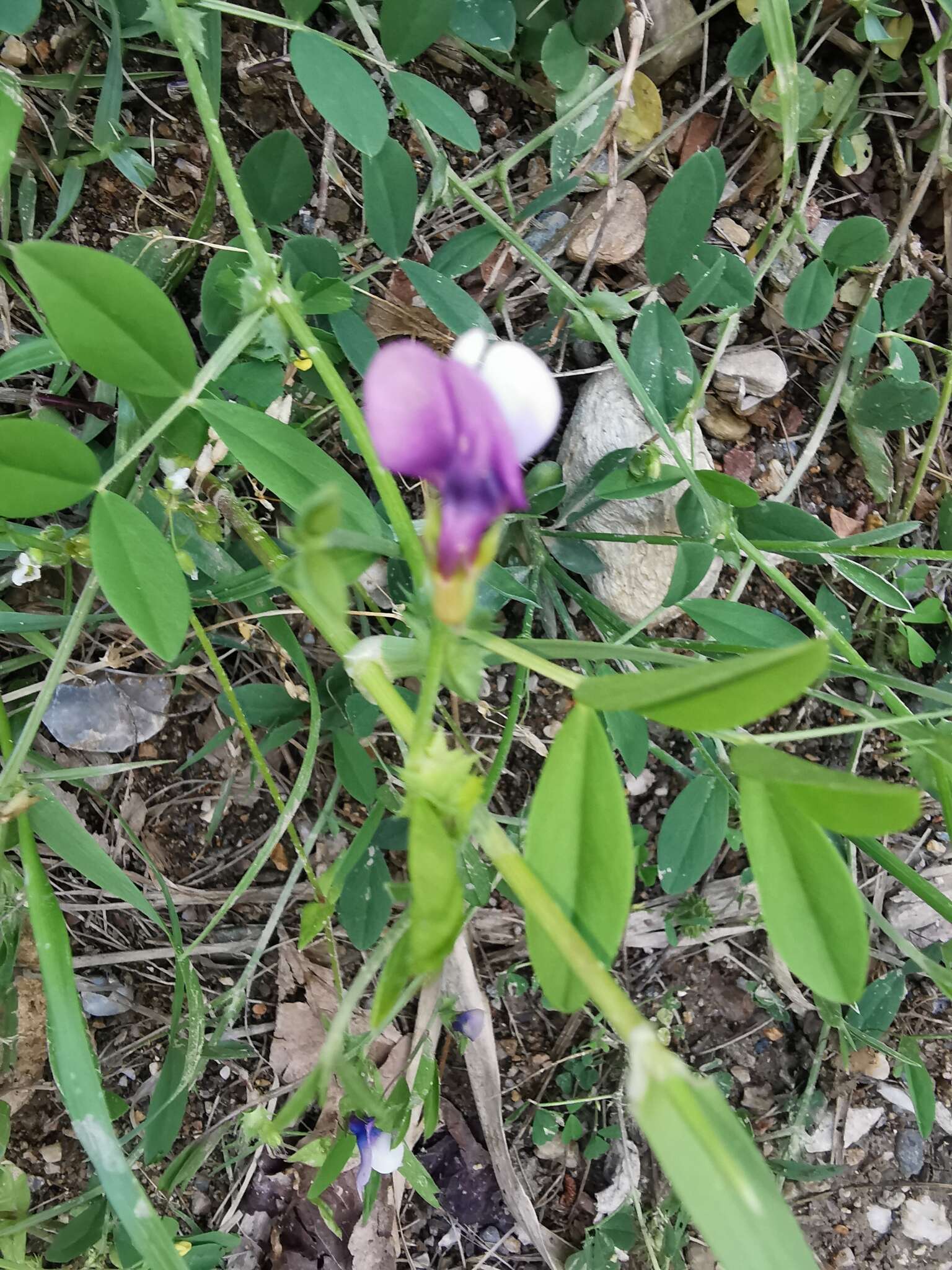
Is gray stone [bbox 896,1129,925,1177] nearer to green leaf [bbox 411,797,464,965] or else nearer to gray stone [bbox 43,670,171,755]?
gray stone [bbox 43,670,171,755]

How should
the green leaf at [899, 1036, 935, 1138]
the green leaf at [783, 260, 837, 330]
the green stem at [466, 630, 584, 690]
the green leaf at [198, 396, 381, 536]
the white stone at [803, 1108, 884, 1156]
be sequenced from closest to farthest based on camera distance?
the green stem at [466, 630, 584, 690]
the green leaf at [198, 396, 381, 536]
the green leaf at [783, 260, 837, 330]
the green leaf at [899, 1036, 935, 1138]
the white stone at [803, 1108, 884, 1156]

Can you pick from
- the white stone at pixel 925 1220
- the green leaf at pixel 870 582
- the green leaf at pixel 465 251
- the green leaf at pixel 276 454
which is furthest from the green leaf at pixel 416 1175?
the green leaf at pixel 465 251

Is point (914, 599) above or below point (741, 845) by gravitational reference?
above

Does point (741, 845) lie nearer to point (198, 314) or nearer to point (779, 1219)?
point (779, 1219)

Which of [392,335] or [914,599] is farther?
[914,599]

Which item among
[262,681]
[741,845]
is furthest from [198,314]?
[741,845]

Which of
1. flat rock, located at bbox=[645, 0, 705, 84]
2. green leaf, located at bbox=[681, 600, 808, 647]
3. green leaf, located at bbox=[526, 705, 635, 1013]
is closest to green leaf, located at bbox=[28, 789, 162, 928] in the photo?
green leaf, located at bbox=[526, 705, 635, 1013]

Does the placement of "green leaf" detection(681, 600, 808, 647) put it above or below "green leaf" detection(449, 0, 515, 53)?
below
